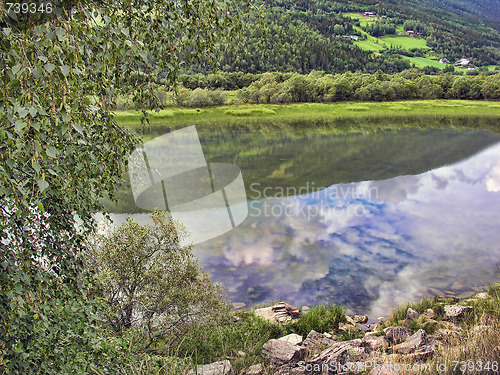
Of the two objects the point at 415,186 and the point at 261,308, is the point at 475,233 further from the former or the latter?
the point at 261,308

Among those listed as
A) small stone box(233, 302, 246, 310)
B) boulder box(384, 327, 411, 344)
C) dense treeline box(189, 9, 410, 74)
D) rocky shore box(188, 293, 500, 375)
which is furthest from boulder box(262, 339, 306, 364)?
dense treeline box(189, 9, 410, 74)

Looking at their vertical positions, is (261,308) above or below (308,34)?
below

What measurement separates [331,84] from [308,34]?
9652cm

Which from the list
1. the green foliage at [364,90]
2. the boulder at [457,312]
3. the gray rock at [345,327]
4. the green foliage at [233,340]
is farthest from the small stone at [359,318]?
the green foliage at [364,90]

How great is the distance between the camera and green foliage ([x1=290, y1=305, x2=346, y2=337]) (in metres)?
9.59

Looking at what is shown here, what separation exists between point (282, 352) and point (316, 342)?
1094 millimetres

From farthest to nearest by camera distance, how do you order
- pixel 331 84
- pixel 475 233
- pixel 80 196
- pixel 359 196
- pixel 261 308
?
pixel 331 84, pixel 359 196, pixel 475 233, pixel 261 308, pixel 80 196

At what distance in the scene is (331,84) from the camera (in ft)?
263

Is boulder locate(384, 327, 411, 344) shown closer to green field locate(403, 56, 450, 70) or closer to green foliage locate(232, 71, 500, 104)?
green foliage locate(232, 71, 500, 104)

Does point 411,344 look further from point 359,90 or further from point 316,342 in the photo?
point 359,90

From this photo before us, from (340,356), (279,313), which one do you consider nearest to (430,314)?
(279,313)

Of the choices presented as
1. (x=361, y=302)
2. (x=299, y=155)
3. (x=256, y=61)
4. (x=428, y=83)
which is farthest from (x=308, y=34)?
(x=361, y=302)

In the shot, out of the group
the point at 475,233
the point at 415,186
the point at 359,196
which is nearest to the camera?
the point at 475,233

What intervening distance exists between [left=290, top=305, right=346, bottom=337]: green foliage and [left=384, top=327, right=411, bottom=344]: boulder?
1.70 m
